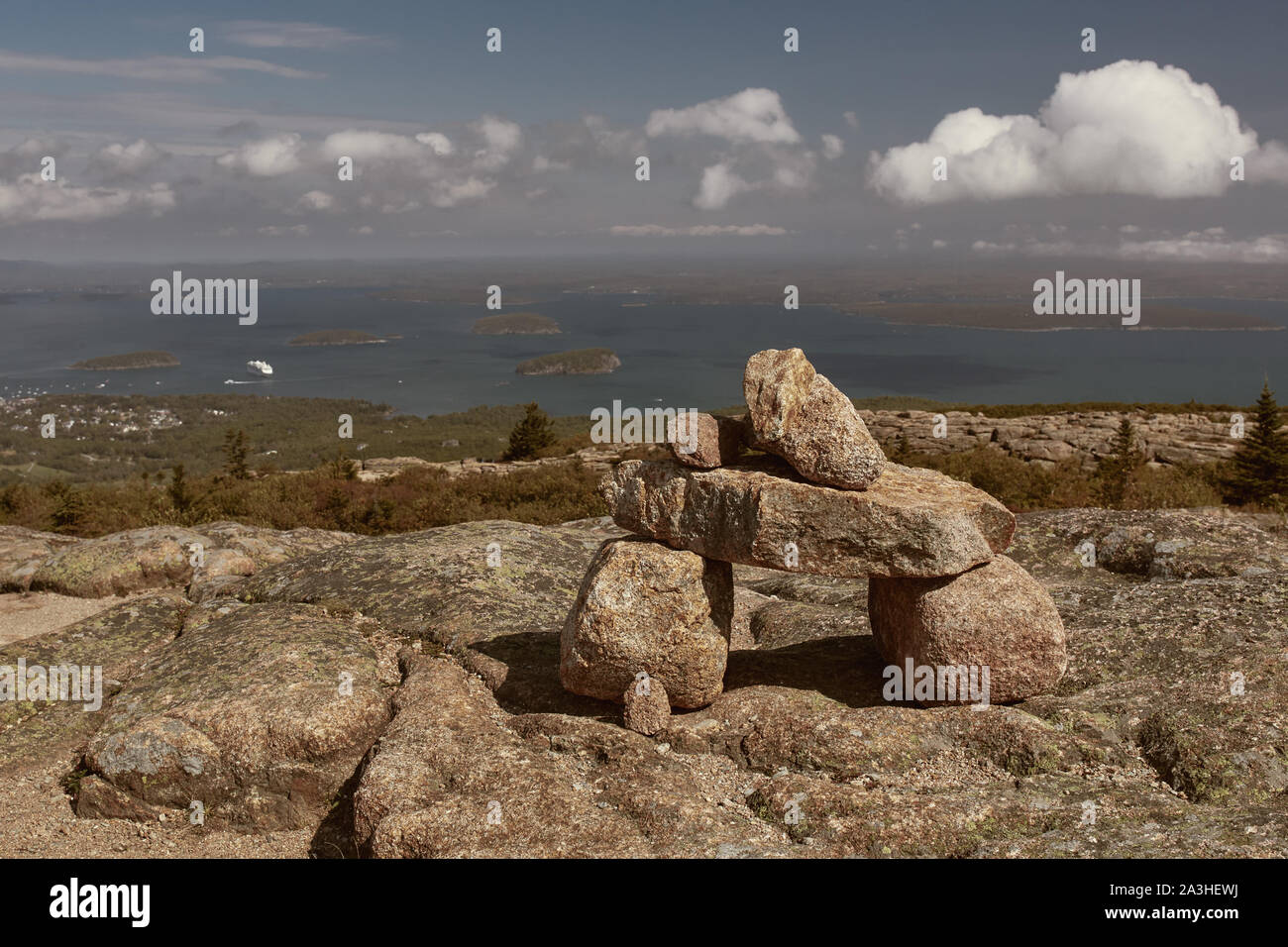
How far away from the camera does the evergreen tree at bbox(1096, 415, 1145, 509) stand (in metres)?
21.8

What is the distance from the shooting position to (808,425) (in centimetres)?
849

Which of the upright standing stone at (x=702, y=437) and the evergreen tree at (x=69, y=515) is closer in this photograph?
the upright standing stone at (x=702, y=437)

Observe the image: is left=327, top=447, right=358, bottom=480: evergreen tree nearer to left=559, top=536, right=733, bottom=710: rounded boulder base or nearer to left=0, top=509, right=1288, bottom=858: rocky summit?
left=0, top=509, right=1288, bottom=858: rocky summit

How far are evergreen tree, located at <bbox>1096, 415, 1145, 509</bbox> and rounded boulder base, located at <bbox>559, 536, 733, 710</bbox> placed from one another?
55.1ft

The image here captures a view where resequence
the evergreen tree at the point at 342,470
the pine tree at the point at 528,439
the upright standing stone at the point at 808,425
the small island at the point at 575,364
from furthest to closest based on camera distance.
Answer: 1. the small island at the point at 575,364
2. the pine tree at the point at 528,439
3. the evergreen tree at the point at 342,470
4. the upright standing stone at the point at 808,425

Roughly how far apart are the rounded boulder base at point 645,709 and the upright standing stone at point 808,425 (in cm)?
293

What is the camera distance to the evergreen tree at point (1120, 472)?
2183 centimetres

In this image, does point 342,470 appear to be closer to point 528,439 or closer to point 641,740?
point 528,439

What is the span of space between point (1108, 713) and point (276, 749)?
29.3 ft

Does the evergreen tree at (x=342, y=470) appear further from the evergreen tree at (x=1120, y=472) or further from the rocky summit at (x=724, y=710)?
the evergreen tree at (x=1120, y=472)
